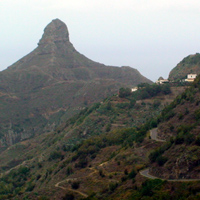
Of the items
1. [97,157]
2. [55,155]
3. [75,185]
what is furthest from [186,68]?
[75,185]

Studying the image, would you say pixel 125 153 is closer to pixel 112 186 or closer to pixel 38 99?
pixel 112 186

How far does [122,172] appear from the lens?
50906mm

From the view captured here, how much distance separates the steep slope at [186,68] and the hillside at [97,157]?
9.86 metres

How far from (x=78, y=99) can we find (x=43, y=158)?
3282 inches

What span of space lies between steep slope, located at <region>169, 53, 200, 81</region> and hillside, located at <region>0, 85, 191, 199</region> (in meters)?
9.86

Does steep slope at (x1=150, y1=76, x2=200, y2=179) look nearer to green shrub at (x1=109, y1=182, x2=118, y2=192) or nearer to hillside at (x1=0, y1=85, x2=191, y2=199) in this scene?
hillside at (x1=0, y1=85, x2=191, y2=199)

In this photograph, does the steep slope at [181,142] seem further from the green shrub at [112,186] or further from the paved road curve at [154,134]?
the green shrub at [112,186]

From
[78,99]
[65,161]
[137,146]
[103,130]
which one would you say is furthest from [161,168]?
[78,99]

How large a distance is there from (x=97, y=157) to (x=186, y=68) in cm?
4296

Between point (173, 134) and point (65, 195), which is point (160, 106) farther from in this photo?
point (65, 195)

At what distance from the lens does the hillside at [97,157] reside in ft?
162

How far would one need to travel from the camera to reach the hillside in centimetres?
4925

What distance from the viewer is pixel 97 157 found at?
64.9m

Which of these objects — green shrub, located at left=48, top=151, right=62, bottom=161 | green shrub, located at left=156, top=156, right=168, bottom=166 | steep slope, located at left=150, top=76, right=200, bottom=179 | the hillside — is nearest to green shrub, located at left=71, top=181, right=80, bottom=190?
the hillside
